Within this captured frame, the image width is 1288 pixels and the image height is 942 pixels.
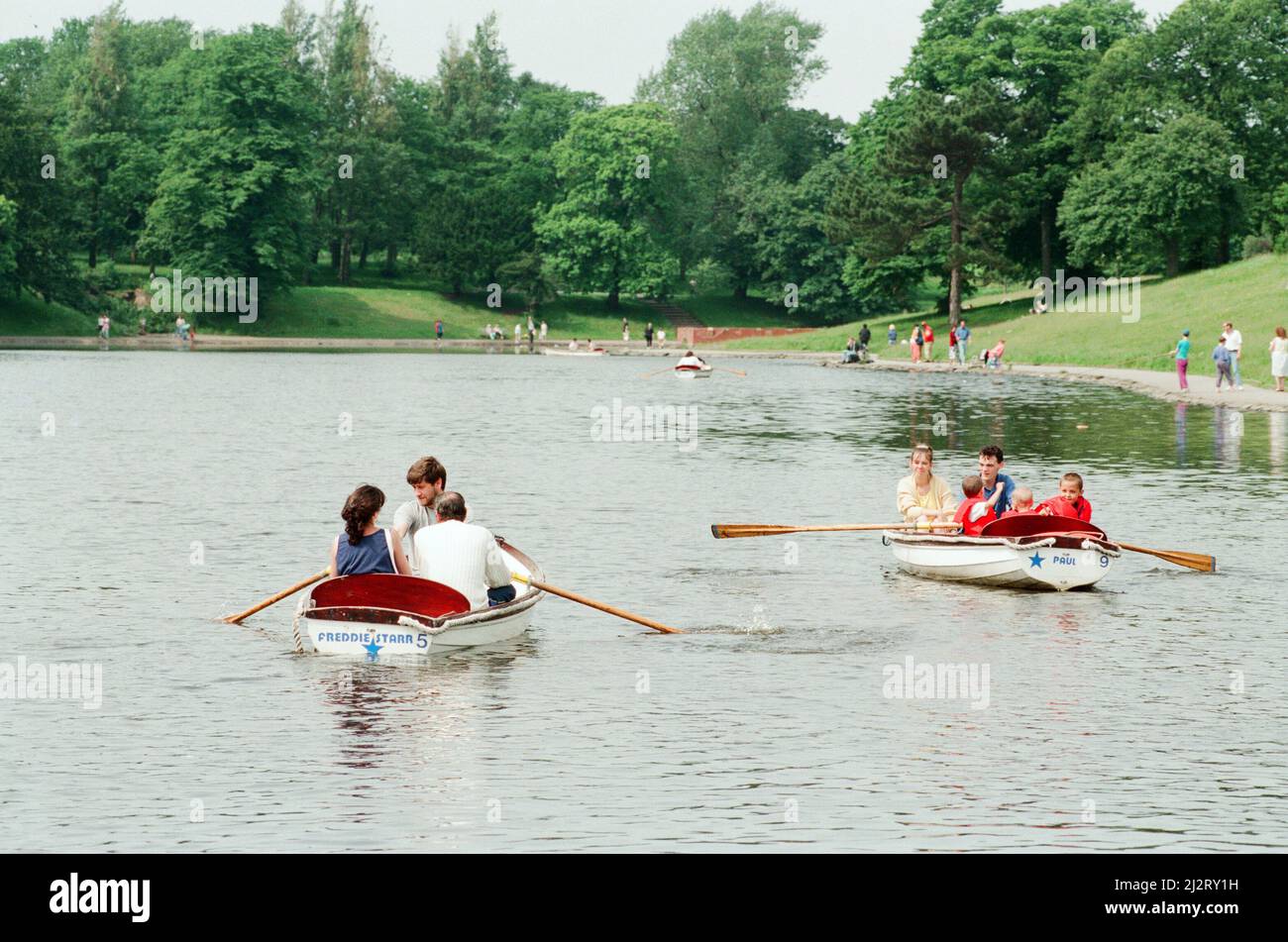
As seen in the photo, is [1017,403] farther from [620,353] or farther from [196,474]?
[620,353]

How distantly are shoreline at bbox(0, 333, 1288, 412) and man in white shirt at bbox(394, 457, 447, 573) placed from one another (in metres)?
40.7

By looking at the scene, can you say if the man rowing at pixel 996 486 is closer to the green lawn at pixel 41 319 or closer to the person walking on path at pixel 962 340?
the person walking on path at pixel 962 340

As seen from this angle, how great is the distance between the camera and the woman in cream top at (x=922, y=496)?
22844mm

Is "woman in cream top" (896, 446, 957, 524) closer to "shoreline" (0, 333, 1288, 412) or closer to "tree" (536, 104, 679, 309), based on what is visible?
"shoreline" (0, 333, 1288, 412)

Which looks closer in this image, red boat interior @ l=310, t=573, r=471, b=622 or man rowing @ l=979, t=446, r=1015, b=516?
red boat interior @ l=310, t=573, r=471, b=622

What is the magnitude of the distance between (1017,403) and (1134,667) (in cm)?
3996

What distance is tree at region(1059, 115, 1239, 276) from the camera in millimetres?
89188

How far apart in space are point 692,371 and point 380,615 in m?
59.3

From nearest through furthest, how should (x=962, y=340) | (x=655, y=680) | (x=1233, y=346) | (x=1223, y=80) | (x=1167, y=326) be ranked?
1. (x=655, y=680)
2. (x=1233, y=346)
3. (x=1167, y=326)
4. (x=962, y=340)
5. (x=1223, y=80)

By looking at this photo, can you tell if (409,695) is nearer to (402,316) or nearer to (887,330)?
(887,330)

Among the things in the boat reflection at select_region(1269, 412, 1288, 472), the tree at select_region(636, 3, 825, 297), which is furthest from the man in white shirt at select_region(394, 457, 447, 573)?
the tree at select_region(636, 3, 825, 297)

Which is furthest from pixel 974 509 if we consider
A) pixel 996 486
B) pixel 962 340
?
pixel 962 340

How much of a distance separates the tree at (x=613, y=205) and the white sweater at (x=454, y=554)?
374 feet

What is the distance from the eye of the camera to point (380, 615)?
54.6 feet
